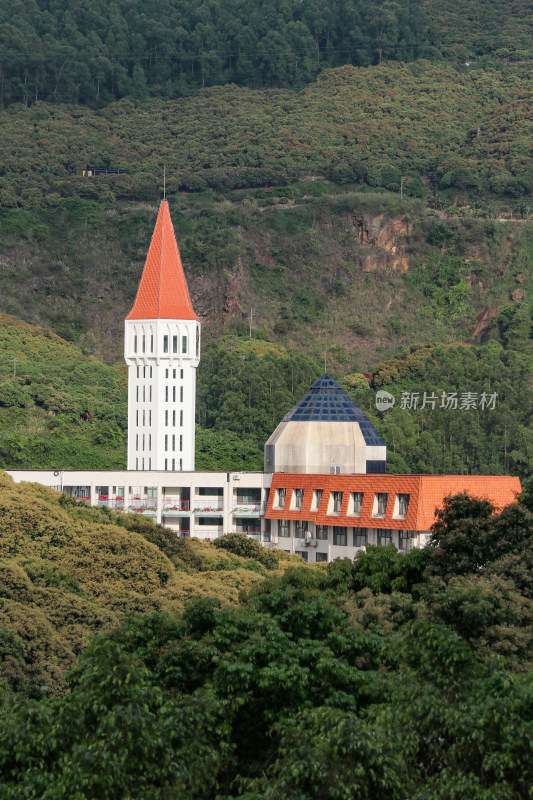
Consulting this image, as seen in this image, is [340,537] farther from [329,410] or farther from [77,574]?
[77,574]

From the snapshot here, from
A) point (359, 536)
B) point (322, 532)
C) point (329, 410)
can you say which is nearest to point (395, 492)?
point (359, 536)

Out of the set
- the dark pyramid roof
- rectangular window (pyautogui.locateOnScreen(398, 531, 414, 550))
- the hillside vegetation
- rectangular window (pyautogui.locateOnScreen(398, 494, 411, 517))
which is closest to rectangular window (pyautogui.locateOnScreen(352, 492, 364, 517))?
rectangular window (pyautogui.locateOnScreen(398, 494, 411, 517))

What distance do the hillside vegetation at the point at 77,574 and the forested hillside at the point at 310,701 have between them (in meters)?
6.24

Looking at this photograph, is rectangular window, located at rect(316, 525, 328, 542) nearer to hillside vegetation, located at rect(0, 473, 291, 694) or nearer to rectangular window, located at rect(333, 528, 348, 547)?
rectangular window, located at rect(333, 528, 348, 547)

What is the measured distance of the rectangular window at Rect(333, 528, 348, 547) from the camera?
2175 inches

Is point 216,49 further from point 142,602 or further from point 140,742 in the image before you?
point 140,742

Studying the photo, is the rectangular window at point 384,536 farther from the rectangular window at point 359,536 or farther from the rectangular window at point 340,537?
the rectangular window at point 340,537

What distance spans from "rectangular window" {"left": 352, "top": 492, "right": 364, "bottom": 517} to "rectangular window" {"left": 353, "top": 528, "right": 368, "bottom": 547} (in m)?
0.66

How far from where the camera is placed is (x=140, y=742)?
1634cm

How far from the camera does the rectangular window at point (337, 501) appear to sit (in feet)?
183

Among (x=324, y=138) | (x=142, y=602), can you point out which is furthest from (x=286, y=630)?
(x=324, y=138)

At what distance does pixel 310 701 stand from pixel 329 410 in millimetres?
41923

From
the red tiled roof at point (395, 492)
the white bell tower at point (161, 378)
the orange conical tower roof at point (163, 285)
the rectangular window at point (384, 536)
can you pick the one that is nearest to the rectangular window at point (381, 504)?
the red tiled roof at point (395, 492)

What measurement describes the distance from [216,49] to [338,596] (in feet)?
471
